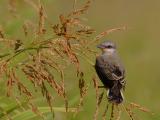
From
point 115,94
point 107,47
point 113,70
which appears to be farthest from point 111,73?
point 107,47

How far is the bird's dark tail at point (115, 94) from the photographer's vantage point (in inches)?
163

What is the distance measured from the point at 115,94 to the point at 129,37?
8.51 metres

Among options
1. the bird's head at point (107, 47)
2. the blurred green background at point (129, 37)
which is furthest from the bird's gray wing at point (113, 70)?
the bird's head at point (107, 47)

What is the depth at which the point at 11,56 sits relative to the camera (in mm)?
3922

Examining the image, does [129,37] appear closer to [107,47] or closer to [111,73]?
[107,47]

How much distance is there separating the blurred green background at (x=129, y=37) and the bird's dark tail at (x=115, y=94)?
6.2 inches

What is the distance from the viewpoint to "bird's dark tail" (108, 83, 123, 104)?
414cm

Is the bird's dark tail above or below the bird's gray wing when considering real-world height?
below

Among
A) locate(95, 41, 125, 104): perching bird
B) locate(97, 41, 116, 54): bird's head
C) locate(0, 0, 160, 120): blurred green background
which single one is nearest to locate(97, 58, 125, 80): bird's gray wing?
locate(95, 41, 125, 104): perching bird

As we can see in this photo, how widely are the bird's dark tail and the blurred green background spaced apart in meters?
0.16

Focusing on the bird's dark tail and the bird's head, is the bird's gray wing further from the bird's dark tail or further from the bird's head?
the bird's head

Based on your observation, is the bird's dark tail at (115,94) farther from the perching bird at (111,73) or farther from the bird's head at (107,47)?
the bird's head at (107,47)

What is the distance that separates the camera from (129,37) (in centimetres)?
1281

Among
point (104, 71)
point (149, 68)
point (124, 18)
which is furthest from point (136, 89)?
point (124, 18)
